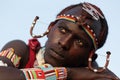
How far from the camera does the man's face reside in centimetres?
206

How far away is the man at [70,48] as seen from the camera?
81.4 inches

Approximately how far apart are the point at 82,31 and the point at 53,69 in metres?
0.43

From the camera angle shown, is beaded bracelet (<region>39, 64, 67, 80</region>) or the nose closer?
beaded bracelet (<region>39, 64, 67, 80</region>)

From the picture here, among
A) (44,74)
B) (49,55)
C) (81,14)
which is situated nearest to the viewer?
(44,74)

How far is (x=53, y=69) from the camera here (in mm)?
1847

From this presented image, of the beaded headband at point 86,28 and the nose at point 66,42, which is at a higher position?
the beaded headband at point 86,28

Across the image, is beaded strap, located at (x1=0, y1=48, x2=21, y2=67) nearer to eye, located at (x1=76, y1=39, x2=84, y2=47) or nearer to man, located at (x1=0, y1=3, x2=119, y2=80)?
man, located at (x1=0, y1=3, x2=119, y2=80)

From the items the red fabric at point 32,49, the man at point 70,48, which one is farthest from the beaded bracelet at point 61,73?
the red fabric at point 32,49

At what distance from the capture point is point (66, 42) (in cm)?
205

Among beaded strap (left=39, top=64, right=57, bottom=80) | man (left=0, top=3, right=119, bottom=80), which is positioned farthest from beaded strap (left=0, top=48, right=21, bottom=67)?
beaded strap (left=39, top=64, right=57, bottom=80)

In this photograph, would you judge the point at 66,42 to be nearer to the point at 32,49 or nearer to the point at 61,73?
the point at 61,73

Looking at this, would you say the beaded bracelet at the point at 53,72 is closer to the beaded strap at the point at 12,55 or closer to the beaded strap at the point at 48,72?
the beaded strap at the point at 48,72

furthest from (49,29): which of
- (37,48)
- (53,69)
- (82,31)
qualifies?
(53,69)

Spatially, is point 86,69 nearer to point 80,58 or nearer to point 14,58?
Result: point 80,58
